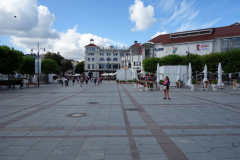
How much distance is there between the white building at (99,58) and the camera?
80500mm

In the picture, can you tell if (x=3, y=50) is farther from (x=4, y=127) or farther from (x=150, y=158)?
(x=150, y=158)

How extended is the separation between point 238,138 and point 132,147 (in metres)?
3.08

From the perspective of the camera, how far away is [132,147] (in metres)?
4.42

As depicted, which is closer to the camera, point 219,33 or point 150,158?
point 150,158

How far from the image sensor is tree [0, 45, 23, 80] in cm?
2338

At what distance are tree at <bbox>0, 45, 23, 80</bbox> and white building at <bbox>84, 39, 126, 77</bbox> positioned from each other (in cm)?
5448

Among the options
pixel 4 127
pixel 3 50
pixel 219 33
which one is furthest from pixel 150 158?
pixel 219 33

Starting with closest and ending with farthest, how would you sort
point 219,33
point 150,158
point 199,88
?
point 150,158 → point 199,88 → point 219,33

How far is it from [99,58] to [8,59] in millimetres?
57490

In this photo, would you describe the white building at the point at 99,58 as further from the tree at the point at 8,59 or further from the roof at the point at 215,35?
the tree at the point at 8,59

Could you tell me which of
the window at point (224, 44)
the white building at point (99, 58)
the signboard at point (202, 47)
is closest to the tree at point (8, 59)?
the signboard at point (202, 47)

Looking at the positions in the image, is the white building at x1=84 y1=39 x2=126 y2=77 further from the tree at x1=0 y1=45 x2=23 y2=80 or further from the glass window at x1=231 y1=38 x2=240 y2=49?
the tree at x1=0 y1=45 x2=23 y2=80

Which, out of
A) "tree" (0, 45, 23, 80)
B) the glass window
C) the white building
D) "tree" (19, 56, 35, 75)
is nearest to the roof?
the glass window

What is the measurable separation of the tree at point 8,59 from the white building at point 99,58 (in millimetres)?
54483
